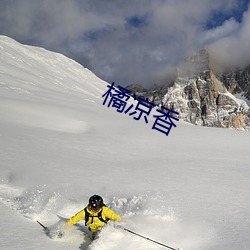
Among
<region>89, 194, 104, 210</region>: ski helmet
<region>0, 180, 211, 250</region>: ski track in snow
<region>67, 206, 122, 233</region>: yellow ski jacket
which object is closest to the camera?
<region>0, 180, 211, 250</region>: ski track in snow

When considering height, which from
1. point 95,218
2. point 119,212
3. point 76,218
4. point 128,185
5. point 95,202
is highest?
point 128,185

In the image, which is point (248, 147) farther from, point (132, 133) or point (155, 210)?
point (155, 210)

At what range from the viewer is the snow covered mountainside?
5.35 m

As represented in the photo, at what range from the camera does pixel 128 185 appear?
7895 millimetres

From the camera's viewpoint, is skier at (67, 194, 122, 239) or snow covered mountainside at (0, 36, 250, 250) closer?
snow covered mountainside at (0, 36, 250, 250)

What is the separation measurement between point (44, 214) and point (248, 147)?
975 cm

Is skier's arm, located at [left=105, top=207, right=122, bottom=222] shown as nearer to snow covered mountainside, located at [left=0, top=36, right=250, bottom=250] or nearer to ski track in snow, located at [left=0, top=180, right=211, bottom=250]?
ski track in snow, located at [left=0, top=180, right=211, bottom=250]

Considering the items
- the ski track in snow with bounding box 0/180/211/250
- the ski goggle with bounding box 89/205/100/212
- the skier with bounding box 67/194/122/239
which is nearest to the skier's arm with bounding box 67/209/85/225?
the skier with bounding box 67/194/122/239

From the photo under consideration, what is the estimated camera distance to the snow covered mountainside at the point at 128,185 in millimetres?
5348

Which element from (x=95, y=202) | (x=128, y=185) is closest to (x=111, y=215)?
(x=95, y=202)

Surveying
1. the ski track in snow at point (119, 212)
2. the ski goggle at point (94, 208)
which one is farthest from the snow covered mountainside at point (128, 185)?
the ski goggle at point (94, 208)

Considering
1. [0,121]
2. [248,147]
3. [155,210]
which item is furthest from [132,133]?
[155,210]

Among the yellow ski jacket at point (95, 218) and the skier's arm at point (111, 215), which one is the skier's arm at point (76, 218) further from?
the skier's arm at point (111, 215)

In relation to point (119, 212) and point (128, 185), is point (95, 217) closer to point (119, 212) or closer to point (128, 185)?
point (119, 212)
